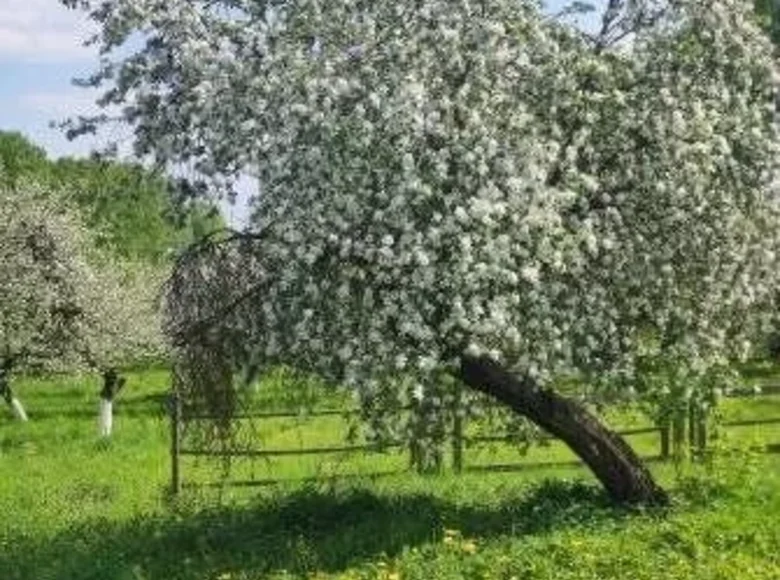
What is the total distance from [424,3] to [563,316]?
13.2 feet

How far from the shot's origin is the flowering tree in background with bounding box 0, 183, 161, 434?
40.9 metres

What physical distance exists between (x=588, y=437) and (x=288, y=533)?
4.31m

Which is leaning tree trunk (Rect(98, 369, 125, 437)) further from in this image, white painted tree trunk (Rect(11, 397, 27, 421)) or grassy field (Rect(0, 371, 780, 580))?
grassy field (Rect(0, 371, 780, 580))

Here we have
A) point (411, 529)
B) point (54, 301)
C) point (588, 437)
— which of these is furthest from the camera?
point (54, 301)

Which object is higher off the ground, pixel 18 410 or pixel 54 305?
pixel 54 305

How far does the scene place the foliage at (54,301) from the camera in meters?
40.9

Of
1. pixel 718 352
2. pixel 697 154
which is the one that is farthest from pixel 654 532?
pixel 697 154

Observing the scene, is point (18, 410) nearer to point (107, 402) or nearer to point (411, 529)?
point (107, 402)

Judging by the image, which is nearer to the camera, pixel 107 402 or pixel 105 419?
pixel 105 419

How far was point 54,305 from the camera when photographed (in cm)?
4216

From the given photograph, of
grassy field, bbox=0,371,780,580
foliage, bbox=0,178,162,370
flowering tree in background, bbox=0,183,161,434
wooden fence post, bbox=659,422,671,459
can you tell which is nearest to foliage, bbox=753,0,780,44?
flowering tree in background, bbox=0,183,161,434

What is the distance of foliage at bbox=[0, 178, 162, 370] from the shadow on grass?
20.7 meters

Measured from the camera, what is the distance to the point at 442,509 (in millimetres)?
19516

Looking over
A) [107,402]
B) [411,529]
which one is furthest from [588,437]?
[107,402]
